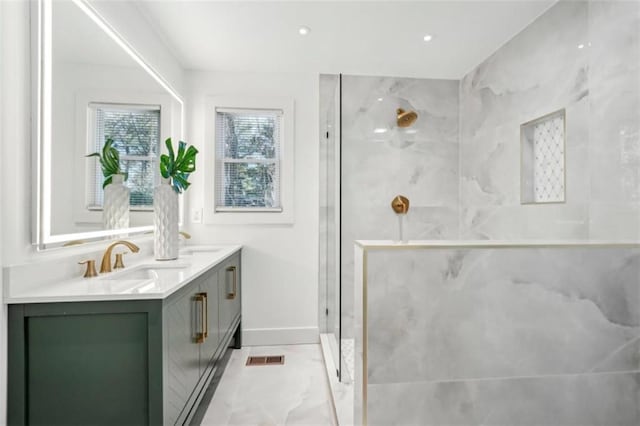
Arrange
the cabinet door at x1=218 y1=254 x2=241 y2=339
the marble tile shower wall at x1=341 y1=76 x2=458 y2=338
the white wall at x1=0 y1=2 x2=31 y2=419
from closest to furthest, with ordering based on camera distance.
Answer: the white wall at x1=0 y1=2 x2=31 y2=419
the cabinet door at x1=218 y1=254 x2=241 y2=339
the marble tile shower wall at x1=341 y1=76 x2=458 y2=338

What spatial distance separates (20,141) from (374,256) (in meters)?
1.39

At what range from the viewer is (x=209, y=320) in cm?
181

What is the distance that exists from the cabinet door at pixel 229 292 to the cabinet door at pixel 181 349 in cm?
51

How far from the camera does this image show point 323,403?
1979 millimetres

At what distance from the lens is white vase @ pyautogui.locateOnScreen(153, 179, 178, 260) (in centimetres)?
196

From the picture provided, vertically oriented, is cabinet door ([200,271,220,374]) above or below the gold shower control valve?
below

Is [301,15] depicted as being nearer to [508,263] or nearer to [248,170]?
[248,170]

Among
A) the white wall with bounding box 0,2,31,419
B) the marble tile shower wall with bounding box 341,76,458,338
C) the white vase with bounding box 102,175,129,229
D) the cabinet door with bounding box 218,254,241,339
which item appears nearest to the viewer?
the white wall with bounding box 0,2,31,419

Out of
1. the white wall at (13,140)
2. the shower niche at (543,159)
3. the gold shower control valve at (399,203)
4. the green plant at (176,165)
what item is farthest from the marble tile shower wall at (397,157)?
the white wall at (13,140)

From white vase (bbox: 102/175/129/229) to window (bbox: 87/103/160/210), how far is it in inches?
1.9

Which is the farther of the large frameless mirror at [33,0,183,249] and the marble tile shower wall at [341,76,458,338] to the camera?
the marble tile shower wall at [341,76,458,338]


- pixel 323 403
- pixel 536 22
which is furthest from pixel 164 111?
pixel 536 22

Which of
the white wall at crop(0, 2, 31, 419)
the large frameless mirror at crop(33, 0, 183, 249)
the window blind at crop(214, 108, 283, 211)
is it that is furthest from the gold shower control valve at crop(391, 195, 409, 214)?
the white wall at crop(0, 2, 31, 419)

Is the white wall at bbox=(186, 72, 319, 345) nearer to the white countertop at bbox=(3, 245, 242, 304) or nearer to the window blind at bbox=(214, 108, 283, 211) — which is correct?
the window blind at bbox=(214, 108, 283, 211)
